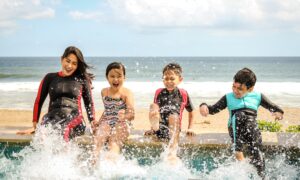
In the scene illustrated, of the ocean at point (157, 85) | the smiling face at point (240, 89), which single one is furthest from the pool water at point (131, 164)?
the ocean at point (157, 85)

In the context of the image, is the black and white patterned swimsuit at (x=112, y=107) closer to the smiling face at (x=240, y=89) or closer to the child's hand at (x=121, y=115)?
the child's hand at (x=121, y=115)

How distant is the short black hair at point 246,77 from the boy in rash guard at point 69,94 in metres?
2.29

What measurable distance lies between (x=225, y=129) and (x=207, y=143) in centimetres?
485

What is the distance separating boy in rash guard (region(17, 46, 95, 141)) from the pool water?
30 centimetres

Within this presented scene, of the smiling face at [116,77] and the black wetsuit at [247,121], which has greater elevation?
the smiling face at [116,77]

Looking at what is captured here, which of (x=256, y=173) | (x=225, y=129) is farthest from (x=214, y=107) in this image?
(x=225, y=129)

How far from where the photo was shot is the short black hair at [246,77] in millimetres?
4957

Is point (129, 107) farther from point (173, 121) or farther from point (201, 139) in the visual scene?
point (201, 139)

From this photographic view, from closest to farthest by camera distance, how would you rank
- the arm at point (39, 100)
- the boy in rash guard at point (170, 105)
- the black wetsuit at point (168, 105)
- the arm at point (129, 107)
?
the arm at point (129, 107) < the boy in rash guard at point (170, 105) < the black wetsuit at point (168, 105) < the arm at point (39, 100)

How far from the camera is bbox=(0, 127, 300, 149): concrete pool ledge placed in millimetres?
5531

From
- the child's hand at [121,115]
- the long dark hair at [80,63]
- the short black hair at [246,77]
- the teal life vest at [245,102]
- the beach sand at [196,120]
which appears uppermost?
the long dark hair at [80,63]

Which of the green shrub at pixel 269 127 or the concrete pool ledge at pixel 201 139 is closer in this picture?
the concrete pool ledge at pixel 201 139

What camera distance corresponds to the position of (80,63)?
5.93m

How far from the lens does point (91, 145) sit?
5555 millimetres
